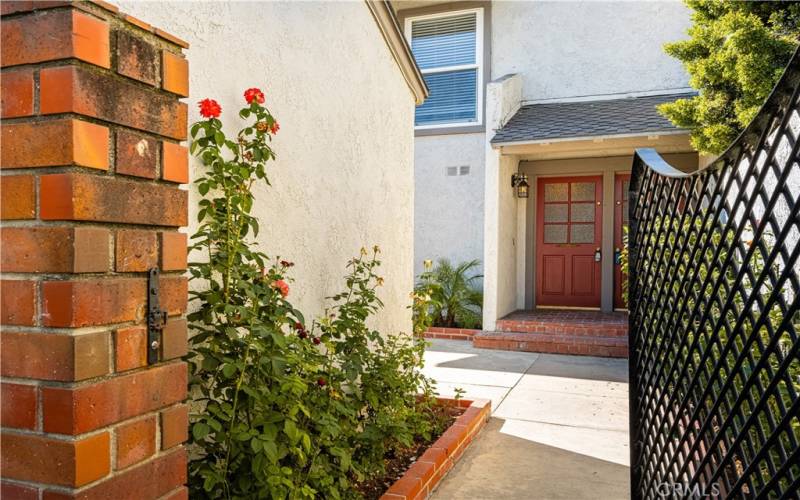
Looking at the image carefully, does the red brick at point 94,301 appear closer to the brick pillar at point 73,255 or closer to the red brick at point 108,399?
the brick pillar at point 73,255

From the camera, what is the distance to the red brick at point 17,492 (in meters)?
1.04

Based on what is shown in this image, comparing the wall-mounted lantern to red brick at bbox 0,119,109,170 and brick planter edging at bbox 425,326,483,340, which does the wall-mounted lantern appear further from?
red brick at bbox 0,119,109,170

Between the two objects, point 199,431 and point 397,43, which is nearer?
point 199,431

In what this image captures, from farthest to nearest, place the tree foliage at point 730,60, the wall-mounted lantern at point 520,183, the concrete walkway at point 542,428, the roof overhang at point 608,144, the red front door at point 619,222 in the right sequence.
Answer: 1. the wall-mounted lantern at point 520,183
2. the red front door at point 619,222
3. the roof overhang at point 608,144
4. the tree foliage at point 730,60
5. the concrete walkway at point 542,428

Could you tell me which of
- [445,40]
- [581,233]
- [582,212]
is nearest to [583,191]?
[582,212]

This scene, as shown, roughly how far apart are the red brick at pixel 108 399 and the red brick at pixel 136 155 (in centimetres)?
39

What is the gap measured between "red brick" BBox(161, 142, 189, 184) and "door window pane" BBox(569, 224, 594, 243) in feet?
29.0

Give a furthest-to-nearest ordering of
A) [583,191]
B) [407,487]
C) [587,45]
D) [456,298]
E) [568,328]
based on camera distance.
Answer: [583,191], [587,45], [456,298], [568,328], [407,487]

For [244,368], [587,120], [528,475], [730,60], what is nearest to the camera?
[244,368]

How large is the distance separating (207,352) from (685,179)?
1.75 metres

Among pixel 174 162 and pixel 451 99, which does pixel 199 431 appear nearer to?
pixel 174 162

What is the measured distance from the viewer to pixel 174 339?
123cm

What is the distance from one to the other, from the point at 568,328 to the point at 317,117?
5694mm

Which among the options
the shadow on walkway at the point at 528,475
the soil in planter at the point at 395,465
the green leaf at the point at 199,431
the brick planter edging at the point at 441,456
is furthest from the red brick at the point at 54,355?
the shadow on walkway at the point at 528,475
